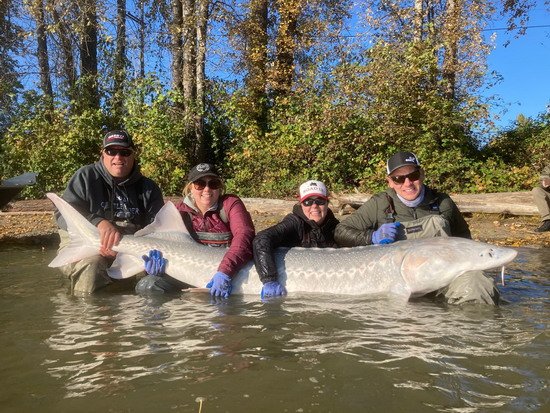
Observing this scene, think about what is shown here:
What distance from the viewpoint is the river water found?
269 cm

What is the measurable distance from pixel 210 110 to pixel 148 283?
13704 millimetres

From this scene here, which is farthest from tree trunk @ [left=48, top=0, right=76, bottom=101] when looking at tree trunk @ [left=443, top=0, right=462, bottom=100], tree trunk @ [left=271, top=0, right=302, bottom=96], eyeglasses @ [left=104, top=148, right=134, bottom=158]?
eyeglasses @ [left=104, top=148, right=134, bottom=158]

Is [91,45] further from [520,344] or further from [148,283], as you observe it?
[520,344]

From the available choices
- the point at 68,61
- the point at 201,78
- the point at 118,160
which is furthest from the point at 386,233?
the point at 68,61

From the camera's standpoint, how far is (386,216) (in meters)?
5.62

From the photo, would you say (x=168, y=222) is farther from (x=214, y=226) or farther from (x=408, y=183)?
(x=408, y=183)

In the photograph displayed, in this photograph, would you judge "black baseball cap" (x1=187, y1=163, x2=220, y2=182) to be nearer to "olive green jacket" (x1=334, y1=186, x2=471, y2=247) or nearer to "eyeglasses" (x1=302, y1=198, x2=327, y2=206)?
"eyeglasses" (x1=302, y1=198, x2=327, y2=206)

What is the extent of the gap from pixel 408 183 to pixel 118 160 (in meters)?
3.17

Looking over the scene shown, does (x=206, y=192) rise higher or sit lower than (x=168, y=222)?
higher

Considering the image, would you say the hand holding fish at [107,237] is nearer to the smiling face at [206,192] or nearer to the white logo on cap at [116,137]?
the smiling face at [206,192]

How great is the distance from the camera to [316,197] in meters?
5.44

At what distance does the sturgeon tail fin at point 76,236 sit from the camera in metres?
5.51

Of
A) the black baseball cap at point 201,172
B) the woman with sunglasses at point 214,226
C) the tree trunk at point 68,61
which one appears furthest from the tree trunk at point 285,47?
the black baseball cap at point 201,172

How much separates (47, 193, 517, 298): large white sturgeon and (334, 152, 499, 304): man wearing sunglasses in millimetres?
348
